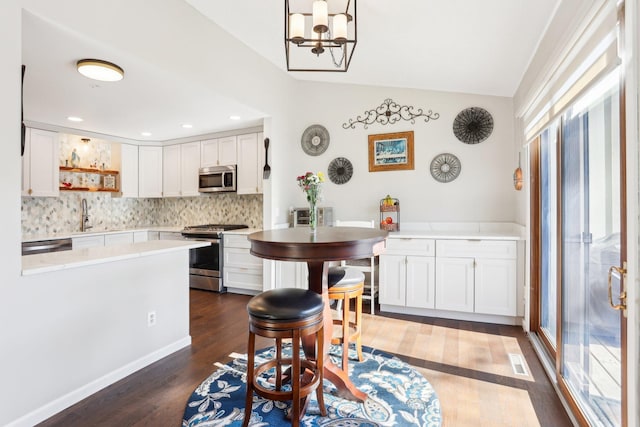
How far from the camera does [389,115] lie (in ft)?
13.8

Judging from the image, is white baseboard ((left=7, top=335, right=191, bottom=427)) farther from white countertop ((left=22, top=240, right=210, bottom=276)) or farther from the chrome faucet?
the chrome faucet

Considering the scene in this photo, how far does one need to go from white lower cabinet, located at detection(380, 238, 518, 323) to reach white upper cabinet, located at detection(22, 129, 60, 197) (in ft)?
13.8

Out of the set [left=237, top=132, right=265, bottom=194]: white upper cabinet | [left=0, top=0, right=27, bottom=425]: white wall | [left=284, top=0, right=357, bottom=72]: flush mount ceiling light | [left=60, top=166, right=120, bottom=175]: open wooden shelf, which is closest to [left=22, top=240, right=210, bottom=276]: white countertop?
[left=0, top=0, right=27, bottom=425]: white wall

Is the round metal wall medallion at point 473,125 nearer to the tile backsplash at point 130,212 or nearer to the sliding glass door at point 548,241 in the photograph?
the sliding glass door at point 548,241

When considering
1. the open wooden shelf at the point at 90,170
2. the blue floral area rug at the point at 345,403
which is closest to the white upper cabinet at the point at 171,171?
the open wooden shelf at the point at 90,170

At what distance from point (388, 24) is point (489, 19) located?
736 mm

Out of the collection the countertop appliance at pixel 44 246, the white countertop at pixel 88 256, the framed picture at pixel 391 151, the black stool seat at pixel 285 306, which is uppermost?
the framed picture at pixel 391 151

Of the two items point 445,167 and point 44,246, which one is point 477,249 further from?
point 44,246

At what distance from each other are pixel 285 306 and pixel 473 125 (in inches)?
129

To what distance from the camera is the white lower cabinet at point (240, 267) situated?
14.1 ft

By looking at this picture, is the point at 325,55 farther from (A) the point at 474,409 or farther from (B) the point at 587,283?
(A) the point at 474,409

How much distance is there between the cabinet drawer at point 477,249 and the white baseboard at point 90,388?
2.63 meters

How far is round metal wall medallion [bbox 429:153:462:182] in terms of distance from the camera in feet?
12.8

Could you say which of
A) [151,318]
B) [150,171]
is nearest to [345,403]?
[151,318]
